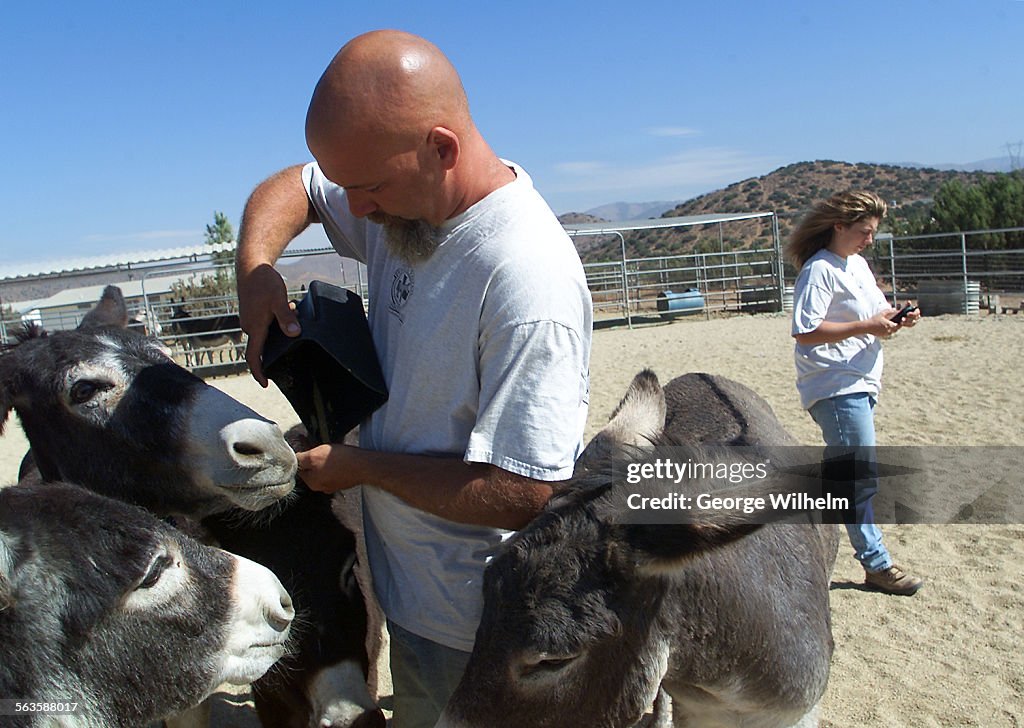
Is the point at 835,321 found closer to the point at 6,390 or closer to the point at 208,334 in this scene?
the point at 6,390

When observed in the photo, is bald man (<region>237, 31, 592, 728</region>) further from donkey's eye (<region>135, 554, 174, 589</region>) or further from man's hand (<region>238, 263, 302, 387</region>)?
donkey's eye (<region>135, 554, 174, 589</region>)

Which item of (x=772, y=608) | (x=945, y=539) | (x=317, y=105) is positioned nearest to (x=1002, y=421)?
(x=945, y=539)

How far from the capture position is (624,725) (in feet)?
6.55

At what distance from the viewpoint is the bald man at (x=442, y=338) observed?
6.12ft

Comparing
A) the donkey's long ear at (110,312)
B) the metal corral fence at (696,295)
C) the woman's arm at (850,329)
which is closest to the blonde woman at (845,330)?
the woman's arm at (850,329)

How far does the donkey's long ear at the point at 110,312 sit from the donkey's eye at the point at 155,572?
1.34 m

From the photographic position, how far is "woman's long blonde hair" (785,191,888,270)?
473cm

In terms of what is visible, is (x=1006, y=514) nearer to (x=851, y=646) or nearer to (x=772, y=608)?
(x=851, y=646)

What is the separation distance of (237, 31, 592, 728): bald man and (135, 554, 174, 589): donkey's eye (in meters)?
0.39

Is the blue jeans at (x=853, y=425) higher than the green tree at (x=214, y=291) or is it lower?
lower

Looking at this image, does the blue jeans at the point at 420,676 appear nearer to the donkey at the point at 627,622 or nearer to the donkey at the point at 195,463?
the donkey at the point at 195,463

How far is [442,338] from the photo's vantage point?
2.01m

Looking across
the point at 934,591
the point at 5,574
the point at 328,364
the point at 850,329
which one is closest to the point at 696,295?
the point at 934,591

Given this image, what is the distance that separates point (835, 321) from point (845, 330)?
0.74 feet
